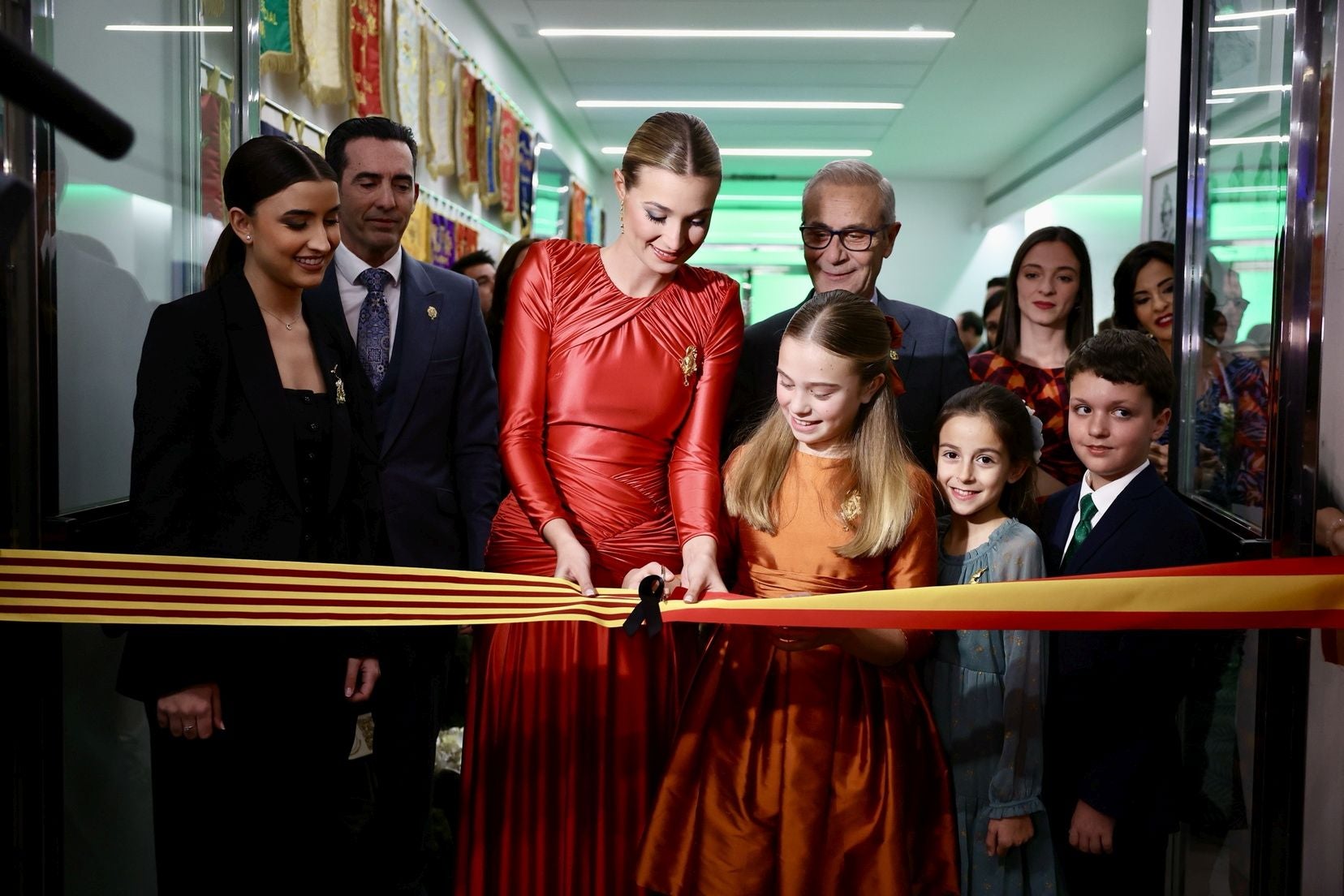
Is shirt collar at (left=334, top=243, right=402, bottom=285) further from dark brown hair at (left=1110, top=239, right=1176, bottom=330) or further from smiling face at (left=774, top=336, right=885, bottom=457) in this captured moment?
dark brown hair at (left=1110, top=239, right=1176, bottom=330)

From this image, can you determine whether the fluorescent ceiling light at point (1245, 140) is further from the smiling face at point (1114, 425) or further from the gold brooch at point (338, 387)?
the gold brooch at point (338, 387)

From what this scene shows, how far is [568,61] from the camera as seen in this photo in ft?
27.4

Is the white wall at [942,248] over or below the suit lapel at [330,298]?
over

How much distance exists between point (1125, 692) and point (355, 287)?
174 centimetres

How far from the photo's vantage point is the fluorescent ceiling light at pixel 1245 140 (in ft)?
7.03

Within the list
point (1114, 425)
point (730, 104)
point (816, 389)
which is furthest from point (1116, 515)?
point (730, 104)

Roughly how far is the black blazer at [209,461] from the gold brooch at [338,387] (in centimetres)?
5

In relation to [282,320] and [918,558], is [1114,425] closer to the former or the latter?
[918,558]

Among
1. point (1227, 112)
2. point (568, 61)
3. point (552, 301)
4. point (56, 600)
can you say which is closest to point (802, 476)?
point (552, 301)

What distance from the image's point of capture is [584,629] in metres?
2.04

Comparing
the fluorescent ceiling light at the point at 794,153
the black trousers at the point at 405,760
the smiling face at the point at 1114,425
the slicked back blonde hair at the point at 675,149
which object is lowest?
the black trousers at the point at 405,760

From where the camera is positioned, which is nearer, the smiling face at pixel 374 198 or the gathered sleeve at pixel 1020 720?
the gathered sleeve at pixel 1020 720

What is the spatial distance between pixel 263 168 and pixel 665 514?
94 cm

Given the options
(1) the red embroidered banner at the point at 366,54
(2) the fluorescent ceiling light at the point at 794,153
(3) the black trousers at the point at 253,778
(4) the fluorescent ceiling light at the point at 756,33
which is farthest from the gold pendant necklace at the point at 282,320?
(2) the fluorescent ceiling light at the point at 794,153
